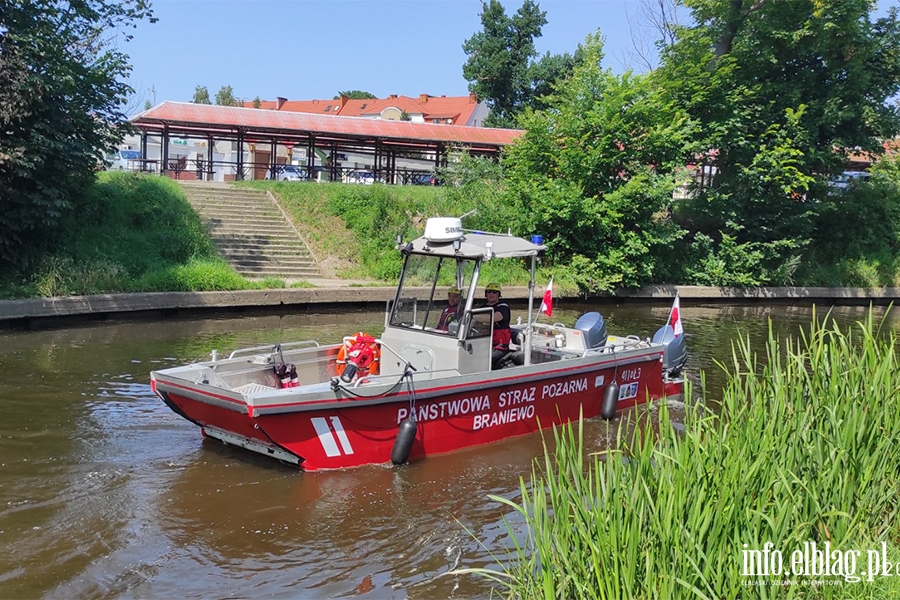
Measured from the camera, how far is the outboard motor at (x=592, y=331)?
36.5 ft

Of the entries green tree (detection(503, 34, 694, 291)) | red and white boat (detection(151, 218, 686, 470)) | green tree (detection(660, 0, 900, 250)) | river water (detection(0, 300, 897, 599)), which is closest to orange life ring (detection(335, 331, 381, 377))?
red and white boat (detection(151, 218, 686, 470))

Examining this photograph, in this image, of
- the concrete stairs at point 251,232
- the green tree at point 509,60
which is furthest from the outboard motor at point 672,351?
the green tree at point 509,60

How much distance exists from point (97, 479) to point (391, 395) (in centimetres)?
287

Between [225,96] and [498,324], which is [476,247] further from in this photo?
[225,96]

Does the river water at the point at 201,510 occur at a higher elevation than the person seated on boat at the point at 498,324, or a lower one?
lower

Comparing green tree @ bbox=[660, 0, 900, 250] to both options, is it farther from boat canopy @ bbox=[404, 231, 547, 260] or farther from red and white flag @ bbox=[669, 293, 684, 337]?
boat canopy @ bbox=[404, 231, 547, 260]

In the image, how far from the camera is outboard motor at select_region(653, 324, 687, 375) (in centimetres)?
1162

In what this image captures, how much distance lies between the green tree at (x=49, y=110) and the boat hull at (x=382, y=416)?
953cm

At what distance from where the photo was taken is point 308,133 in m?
27.2

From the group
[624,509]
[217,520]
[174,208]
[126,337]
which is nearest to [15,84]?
[126,337]

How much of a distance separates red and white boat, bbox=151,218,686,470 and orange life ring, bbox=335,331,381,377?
1 centimetres

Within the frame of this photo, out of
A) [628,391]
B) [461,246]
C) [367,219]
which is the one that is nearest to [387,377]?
[461,246]

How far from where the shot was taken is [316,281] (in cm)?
2041

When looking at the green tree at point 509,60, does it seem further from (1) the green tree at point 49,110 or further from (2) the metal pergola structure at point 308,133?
(1) the green tree at point 49,110
